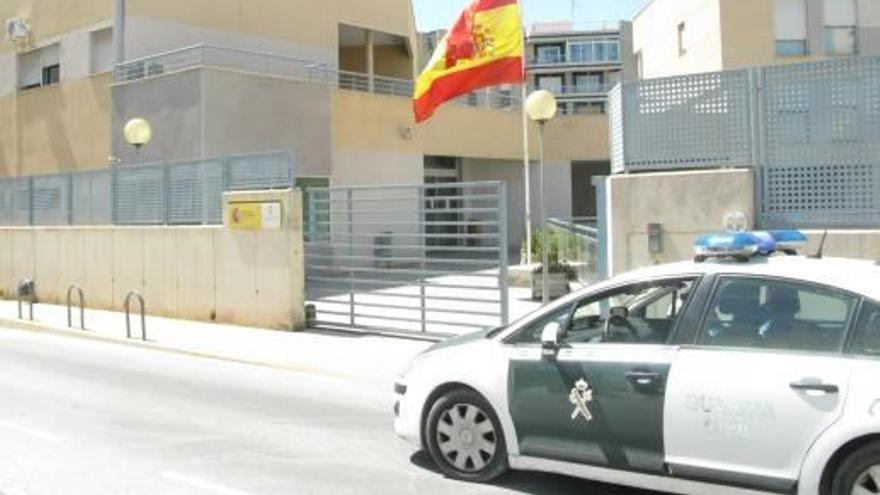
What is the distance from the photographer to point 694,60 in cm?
3672

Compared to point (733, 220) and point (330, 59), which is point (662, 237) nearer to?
point (733, 220)

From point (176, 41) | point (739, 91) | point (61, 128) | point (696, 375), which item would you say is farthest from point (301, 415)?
point (61, 128)

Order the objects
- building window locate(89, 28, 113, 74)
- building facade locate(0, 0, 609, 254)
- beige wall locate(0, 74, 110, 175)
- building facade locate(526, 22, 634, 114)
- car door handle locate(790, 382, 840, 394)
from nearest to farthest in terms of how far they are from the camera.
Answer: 1. car door handle locate(790, 382, 840, 394)
2. building facade locate(0, 0, 609, 254)
3. beige wall locate(0, 74, 110, 175)
4. building window locate(89, 28, 113, 74)
5. building facade locate(526, 22, 634, 114)

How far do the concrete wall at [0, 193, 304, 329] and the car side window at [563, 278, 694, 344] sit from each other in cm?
1005

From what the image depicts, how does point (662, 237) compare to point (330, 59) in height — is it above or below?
below

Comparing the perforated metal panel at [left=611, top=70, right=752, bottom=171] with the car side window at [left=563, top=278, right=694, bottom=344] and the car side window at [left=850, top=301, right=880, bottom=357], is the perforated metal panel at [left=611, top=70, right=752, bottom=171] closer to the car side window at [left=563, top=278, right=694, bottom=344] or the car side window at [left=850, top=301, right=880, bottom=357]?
the car side window at [left=563, top=278, right=694, bottom=344]

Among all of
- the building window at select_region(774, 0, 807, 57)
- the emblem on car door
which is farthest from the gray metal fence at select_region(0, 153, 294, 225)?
the building window at select_region(774, 0, 807, 57)

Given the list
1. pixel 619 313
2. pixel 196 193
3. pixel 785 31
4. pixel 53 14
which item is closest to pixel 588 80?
pixel 785 31

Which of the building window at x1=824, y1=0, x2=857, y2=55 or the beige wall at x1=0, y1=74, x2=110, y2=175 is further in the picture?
the building window at x1=824, y1=0, x2=857, y2=55

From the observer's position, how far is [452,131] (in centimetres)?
3384

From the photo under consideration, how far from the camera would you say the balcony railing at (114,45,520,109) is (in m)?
26.4

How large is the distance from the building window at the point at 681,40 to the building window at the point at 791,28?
4574 millimetres

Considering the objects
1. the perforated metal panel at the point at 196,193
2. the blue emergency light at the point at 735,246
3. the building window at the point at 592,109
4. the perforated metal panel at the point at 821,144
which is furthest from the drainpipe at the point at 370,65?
the blue emergency light at the point at 735,246

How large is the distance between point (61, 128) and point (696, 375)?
2702 centimetres
